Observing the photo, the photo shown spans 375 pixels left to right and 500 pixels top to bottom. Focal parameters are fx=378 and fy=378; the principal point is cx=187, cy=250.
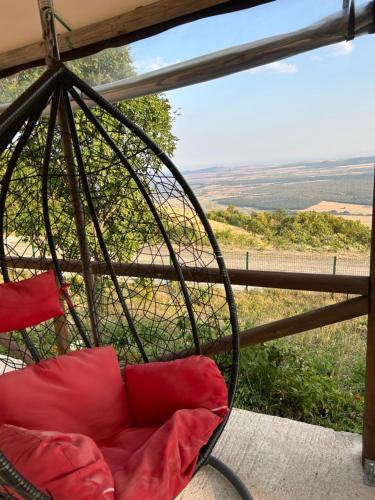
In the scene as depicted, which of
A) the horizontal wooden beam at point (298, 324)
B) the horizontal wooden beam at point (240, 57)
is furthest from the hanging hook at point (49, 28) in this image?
the horizontal wooden beam at point (298, 324)

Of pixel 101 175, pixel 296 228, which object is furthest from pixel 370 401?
pixel 101 175

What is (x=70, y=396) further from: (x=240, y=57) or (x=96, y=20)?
(x=96, y=20)

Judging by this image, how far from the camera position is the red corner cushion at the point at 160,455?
94 cm

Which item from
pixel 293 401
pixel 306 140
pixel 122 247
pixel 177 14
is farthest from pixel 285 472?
pixel 177 14

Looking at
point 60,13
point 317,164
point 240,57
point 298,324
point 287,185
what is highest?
point 60,13

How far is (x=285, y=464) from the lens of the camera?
5.18 feet

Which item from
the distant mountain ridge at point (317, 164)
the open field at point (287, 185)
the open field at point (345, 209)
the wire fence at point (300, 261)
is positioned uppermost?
the distant mountain ridge at point (317, 164)

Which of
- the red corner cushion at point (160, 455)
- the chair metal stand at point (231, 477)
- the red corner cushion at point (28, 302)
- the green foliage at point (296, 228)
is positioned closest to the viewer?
the red corner cushion at point (160, 455)

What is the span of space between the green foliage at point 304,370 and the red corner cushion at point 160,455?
1.24 meters

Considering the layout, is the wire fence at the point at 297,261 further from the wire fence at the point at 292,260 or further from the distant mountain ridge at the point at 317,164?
the distant mountain ridge at the point at 317,164

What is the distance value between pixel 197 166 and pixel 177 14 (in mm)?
1168

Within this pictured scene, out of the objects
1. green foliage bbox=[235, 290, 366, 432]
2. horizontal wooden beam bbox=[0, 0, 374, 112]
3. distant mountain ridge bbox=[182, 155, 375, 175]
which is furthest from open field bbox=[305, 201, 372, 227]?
horizontal wooden beam bbox=[0, 0, 374, 112]

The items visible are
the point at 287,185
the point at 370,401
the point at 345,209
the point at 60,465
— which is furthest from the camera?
the point at 287,185

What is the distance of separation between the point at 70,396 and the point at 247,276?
0.88 metres
